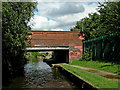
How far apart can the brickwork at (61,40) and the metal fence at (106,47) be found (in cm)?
227

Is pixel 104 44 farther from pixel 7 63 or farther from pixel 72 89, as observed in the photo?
pixel 7 63

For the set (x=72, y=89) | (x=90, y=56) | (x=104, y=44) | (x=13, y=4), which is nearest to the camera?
(x=72, y=89)

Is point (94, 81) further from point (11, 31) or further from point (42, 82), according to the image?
point (11, 31)

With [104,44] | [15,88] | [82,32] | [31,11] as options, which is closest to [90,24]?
[82,32]

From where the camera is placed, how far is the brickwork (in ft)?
72.7

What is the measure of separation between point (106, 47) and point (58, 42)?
26.2 ft

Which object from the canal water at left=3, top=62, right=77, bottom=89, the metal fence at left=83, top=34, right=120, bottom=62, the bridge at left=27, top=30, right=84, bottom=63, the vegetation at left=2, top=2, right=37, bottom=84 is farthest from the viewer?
the bridge at left=27, top=30, right=84, bottom=63

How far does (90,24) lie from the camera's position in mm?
25594

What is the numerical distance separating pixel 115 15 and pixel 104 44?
4184mm

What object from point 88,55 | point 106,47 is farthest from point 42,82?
point 88,55

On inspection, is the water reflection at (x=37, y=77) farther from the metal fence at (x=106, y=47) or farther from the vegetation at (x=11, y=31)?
the metal fence at (x=106, y=47)

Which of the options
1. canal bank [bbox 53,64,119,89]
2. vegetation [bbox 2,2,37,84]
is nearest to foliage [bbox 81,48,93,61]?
canal bank [bbox 53,64,119,89]

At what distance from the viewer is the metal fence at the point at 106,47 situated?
1567cm

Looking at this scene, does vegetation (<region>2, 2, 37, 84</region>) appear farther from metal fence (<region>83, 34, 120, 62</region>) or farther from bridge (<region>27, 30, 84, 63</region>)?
metal fence (<region>83, 34, 120, 62</region>)
